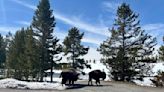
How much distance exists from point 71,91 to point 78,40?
137ft

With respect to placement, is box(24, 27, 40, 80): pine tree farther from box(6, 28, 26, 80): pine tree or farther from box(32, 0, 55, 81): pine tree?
box(6, 28, 26, 80): pine tree

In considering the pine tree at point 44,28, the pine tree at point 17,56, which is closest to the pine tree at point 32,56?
the pine tree at point 44,28

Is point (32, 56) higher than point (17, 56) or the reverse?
the reverse

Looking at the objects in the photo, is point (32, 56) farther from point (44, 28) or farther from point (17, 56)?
point (17, 56)

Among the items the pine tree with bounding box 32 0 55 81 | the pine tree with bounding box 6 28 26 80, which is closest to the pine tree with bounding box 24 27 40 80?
the pine tree with bounding box 32 0 55 81

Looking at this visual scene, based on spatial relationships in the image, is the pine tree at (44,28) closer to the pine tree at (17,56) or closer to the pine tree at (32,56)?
the pine tree at (32,56)

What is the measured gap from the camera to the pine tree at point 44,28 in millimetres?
67562

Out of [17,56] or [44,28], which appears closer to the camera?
[44,28]

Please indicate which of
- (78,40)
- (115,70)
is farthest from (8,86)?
(78,40)

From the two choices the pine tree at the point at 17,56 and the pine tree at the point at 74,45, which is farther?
the pine tree at the point at 17,56

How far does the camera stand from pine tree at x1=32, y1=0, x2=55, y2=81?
67562mm

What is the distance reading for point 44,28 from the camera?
222ft

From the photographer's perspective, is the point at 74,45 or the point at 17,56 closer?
the point at 74,45

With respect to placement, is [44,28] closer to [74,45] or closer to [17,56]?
[74,45]
